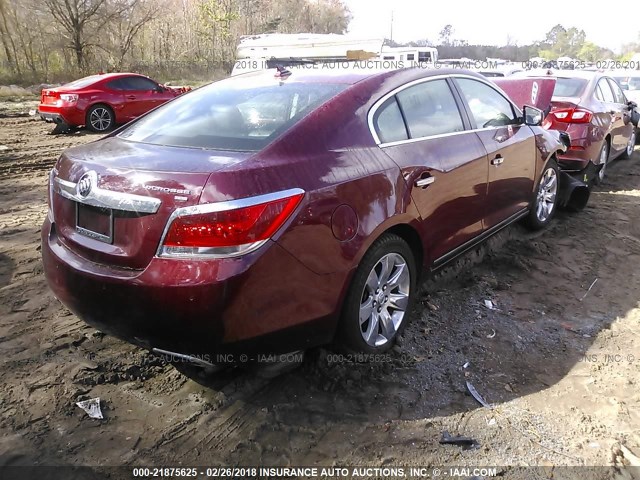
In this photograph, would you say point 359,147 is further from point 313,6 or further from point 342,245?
point 313,6

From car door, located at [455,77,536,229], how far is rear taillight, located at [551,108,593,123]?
7.77 ft

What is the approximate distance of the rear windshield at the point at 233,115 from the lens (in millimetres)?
2799

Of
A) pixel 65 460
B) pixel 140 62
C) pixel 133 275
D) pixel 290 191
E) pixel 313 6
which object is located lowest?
pixel 65 460

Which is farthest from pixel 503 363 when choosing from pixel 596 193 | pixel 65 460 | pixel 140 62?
pixel 140 62

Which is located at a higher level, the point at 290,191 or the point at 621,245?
the point at 290,191

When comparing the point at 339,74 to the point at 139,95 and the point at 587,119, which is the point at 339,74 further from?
the point at 139,95

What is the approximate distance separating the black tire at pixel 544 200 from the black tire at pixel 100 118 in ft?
34.4

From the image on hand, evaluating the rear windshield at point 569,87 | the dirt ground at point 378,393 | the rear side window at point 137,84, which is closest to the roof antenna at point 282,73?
the dirt ground at point 378,393

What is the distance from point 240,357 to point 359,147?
4.12ft

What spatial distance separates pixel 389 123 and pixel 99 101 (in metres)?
11.1

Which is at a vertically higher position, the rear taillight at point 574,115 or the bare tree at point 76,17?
the bare tree at point 76,17

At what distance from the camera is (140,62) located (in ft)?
106

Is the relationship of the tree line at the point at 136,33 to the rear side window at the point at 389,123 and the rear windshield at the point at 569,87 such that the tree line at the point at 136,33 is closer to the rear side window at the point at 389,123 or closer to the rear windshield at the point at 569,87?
the rear windshield at the point at 569,87

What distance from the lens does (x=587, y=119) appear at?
6.72m
